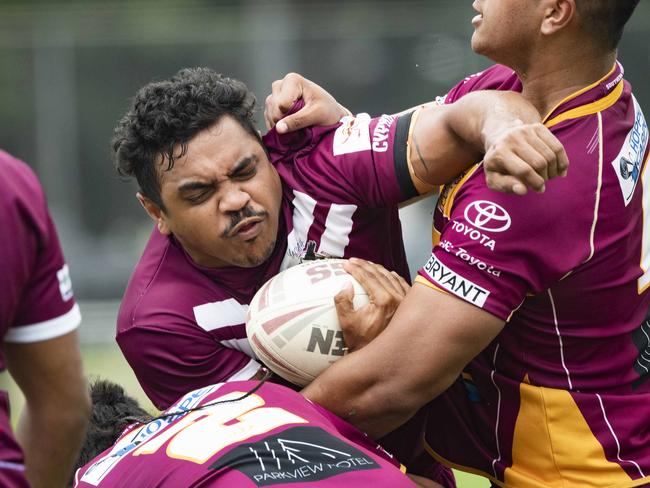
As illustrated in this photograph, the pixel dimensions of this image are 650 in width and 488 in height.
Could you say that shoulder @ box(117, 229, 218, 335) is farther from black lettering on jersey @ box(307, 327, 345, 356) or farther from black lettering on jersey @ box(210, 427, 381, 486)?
black lettering on jersey @ box(210, 427, 381, 486)

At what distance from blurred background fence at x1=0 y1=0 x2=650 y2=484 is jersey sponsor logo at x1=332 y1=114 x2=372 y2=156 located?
7266mm

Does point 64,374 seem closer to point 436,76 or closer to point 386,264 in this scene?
point 386,264

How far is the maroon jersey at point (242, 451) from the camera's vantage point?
9.30ft

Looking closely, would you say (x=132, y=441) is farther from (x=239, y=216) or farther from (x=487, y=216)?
(x=487, y=216)

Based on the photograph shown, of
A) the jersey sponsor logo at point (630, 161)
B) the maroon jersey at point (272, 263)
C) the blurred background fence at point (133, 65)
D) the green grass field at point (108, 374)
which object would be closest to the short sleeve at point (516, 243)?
the jersey sponsor logo at point (630, 161)

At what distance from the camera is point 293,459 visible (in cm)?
288

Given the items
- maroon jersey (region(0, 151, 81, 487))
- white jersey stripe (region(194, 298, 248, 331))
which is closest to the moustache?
white jersey stripe (region(194, 298, 248, 331))

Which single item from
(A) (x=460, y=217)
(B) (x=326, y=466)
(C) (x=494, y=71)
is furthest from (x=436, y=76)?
(B) (x=326, y=466)

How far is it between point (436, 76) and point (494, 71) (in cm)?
739

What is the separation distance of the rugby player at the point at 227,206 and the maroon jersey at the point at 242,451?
0.61 meters

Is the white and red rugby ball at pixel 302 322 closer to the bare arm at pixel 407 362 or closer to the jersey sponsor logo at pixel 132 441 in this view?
the bare arm at pixel 407 362

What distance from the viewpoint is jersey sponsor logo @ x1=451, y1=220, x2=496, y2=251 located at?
10.9 feet

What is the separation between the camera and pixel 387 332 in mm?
3436

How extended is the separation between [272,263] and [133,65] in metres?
8.34
